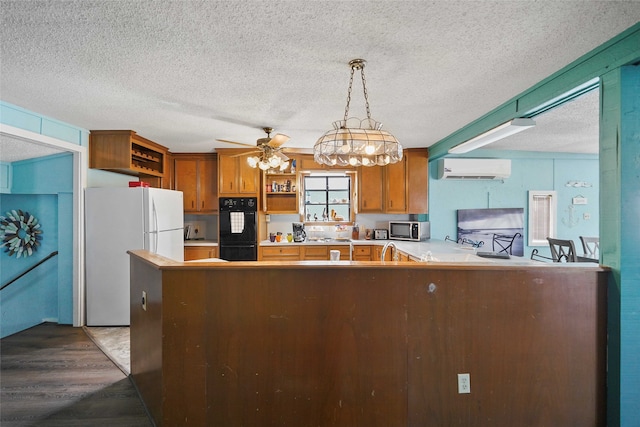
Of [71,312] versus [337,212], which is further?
[337,212]

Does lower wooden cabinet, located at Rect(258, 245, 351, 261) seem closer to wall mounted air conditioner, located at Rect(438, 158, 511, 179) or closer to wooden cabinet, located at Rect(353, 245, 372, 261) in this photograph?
wooden cabinet, located at Rect(353, 245, 372, 261)

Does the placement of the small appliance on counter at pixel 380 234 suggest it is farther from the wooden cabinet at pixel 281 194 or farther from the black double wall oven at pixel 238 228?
the black double wall oven at pixel 238 228

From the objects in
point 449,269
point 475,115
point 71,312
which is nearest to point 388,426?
point 449,269


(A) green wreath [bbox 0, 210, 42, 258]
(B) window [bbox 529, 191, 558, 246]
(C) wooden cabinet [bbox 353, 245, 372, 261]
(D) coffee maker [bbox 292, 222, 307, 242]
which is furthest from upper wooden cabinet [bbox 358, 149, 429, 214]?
(A) green wreath [bbox 0, 210, 42, 258]

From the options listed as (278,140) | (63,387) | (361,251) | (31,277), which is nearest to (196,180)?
(31,277)

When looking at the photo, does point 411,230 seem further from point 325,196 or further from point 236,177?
point 236,177

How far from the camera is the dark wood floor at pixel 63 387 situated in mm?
2207

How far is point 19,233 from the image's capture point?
418 cm

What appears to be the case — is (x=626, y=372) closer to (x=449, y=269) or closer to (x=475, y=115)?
(x=449, y=269)

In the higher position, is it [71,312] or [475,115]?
[475,115]

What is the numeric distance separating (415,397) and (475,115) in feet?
9.24

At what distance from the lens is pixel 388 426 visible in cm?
192

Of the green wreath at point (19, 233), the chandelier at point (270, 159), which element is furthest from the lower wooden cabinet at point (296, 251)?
the green wreath at point (19, 233)

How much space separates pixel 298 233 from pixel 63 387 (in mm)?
3603
